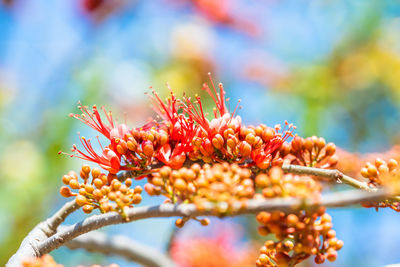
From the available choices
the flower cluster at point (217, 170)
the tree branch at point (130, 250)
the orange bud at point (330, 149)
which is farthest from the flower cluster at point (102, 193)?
the tree branch at point (130, 250)

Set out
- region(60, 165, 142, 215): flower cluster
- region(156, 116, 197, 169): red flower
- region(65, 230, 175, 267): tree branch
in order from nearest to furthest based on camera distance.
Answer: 1. region(60, 165, 142, 215): flower cluster
2. region(156, 116, 197, 169): red flower
3. region(65, 230, 175, 267): tree branch

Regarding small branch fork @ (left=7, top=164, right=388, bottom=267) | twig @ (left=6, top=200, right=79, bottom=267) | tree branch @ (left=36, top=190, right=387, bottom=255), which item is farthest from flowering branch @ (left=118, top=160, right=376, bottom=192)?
tree branch @ (left=36, top=190, right=387, bottom=255)

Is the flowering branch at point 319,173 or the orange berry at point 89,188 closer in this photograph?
the orange berry at point 89,188

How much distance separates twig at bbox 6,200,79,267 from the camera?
1.33 meters

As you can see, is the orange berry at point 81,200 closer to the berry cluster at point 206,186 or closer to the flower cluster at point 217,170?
the flower cluster at point 217,170

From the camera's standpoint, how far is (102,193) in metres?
1.39

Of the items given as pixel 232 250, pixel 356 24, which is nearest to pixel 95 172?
pixel 232 250

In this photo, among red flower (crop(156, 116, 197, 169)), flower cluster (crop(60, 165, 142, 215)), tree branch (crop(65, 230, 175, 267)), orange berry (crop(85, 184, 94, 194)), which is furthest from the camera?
tree branch (crop(65, 230, 175, 267))

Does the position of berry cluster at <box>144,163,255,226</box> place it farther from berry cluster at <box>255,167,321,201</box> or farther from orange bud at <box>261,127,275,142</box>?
orange bud at <box>261,127,275,142</box>

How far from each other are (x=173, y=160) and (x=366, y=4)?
3765mm

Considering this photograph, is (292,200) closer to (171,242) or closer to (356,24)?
(171,242)

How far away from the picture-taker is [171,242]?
2609 mm

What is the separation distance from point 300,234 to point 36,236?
0.85 meters

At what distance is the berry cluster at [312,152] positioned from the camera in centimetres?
169
